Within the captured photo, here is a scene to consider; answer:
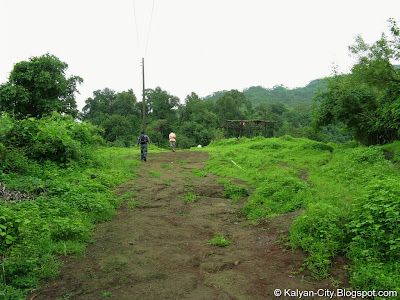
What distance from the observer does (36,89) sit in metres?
23.5

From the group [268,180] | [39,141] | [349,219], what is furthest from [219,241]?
[39,141]

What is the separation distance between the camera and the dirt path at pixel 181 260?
3.81 metres

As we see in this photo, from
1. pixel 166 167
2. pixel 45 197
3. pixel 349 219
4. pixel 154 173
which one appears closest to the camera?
pixel 349 219

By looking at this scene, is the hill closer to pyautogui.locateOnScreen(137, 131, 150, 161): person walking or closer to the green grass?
pyautogui.locateOnScreen(137, 131, 150, 161): person walking

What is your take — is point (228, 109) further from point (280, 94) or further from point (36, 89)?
point (280, 94)

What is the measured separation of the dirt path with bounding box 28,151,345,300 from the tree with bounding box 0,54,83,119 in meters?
18.9

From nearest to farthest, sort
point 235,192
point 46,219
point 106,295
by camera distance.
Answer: point 106,295
point 46,219
point 235,192

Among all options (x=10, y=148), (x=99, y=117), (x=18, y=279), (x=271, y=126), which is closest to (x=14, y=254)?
(x=18, y=279)

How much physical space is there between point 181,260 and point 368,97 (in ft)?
46.0

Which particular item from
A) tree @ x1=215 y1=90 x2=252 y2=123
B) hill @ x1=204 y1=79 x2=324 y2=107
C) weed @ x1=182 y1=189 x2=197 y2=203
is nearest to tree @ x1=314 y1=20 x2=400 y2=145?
weed @ x1=182 y1=189 x2=197 y2=203

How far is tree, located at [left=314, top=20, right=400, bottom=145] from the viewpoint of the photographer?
39.4 feet

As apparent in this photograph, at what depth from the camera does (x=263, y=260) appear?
4.76 metres

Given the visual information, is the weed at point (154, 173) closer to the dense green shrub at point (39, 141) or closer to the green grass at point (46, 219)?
the green grass at point (46, 219)

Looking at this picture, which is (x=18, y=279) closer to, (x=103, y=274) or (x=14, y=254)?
(x=14, y=254)
